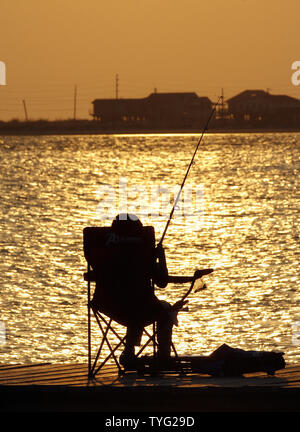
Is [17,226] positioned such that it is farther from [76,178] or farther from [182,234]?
[76,178]

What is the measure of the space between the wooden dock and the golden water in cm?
521

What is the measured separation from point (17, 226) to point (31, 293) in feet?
45.9

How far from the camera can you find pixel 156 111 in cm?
14112

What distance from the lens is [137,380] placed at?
732 cm

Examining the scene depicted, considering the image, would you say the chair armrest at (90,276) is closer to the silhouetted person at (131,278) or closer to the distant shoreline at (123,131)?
the silhouetted person at (131,278)

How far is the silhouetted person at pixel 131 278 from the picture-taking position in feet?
23.8

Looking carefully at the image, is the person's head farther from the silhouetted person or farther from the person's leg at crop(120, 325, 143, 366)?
the person's leg at crop(120, 325, 143, 366)
